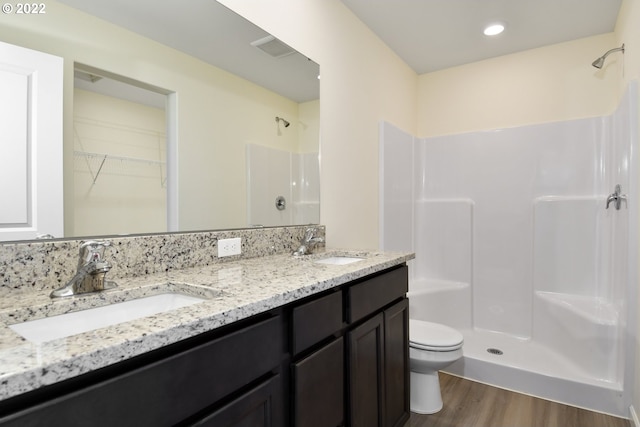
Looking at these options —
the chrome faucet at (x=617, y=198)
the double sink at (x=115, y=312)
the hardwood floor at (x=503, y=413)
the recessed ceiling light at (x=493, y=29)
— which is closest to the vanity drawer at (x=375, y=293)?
the double sink at (x=115, y=312)

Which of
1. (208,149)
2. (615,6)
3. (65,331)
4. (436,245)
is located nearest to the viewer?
(65,331)

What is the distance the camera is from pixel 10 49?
0.91 m

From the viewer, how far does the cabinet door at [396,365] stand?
153 centimetres

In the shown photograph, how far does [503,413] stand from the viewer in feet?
6.52

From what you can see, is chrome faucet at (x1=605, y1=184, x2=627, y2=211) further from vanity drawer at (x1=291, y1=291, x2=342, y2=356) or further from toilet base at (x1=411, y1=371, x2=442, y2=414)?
vanity drawer at (x1=291, y1=291, x2=342, y2=356)

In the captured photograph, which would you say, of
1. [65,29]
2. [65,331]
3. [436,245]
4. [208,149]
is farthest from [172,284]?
[436,245]

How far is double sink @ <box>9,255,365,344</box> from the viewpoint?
0.76m

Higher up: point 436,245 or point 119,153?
point 119,153

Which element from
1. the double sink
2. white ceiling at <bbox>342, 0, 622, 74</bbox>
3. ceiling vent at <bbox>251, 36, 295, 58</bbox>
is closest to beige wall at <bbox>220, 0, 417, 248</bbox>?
ceiling vent at <bbox>251, 36, 295, 58</bbox>

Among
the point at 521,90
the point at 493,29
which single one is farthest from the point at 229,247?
the point at 521,90

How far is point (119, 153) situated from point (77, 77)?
0.25 meters

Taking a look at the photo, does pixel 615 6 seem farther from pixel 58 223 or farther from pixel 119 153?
pixel 58 223

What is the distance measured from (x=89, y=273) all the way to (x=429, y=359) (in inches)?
67.9

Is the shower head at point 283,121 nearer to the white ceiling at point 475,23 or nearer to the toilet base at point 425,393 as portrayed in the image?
the white ceiling at point 475,23
